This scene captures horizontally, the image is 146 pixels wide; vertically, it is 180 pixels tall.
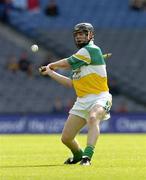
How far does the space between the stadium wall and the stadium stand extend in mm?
2158

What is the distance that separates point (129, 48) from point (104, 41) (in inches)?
50.6

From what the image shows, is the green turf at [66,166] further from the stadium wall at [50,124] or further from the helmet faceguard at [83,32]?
the stadium wall at [50,124]

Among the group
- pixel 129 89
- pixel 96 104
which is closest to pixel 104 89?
pixel 96 104

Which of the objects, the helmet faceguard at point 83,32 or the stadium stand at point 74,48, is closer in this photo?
the helmet faceguard at point 83,32

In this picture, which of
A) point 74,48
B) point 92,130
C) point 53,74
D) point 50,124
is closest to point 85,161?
point 92,130

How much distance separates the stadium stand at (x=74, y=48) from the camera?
34781 millimetres

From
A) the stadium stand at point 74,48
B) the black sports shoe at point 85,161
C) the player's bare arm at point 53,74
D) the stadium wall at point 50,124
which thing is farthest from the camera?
the stadium stand at point 74,48

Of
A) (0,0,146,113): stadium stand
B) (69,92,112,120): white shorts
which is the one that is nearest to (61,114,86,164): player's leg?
(69,92,112,120): white shorts

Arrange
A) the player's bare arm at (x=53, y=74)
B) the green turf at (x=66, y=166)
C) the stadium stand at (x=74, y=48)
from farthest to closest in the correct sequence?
the stadium stand at (x=74, y=48)
the player's bare arm at (x=53, y=74)
the green turf at (x=66, y=166)

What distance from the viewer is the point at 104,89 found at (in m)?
13.7

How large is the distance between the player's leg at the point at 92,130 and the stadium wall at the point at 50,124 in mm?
17650

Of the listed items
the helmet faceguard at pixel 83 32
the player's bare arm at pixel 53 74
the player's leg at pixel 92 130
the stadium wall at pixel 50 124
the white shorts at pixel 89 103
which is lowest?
the stadium wall at pixel 50 124

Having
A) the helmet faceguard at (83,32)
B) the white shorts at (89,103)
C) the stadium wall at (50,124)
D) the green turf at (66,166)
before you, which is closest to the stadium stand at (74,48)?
the stadium wall at (50,124)

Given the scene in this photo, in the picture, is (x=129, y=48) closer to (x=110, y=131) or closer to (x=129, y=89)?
(x=129, y=89)
